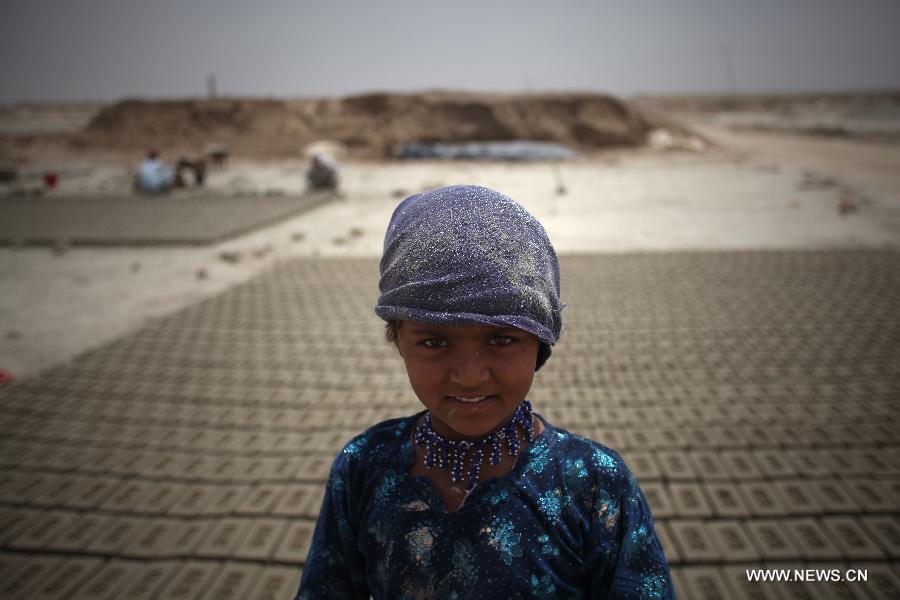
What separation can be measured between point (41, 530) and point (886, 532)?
335 centimetres

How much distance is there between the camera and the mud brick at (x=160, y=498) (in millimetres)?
2336

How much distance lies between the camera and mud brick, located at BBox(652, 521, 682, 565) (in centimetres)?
197

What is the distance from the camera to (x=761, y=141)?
1878 cm

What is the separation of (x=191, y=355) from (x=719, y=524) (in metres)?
3.33

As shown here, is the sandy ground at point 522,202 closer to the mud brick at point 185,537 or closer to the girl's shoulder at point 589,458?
the mud brick at point 185,537

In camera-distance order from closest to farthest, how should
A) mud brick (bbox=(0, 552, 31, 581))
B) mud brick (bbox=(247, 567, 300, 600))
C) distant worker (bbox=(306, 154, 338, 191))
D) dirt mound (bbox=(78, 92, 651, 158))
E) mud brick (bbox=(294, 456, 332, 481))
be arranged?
mud brick (bbox=(247, 567, 300, 600))
mud brick (bbox=(0, 552, 31, 581))
mud brick (bbox=(294, 456, 332, 481))
distant worker (bbox=(306, 154, 338, 191))
dirt mound (bbox=(78, 92, 651, 158))

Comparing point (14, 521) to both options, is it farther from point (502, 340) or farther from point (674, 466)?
point (674, 466)

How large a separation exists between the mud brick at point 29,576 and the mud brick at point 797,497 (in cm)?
287

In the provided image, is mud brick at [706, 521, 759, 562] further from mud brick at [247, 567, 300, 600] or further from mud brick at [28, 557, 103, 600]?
mud brick at [28, 557, 103, 600]

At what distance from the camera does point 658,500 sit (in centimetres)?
223

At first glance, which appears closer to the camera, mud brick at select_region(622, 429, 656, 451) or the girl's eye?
the girl's eye

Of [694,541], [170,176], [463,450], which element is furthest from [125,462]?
[170,176]

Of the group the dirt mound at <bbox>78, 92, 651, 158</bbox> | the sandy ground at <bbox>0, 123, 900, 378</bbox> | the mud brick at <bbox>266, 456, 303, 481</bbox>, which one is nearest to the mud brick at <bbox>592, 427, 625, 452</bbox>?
the mud brick at <bbox>266, 456, 303, 481</bbox>

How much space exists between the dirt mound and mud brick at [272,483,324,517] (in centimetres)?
1652
